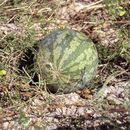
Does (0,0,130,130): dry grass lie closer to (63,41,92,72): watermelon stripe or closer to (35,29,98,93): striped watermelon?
(35,29,98,93): striped watermelon

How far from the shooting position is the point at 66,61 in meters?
2.96

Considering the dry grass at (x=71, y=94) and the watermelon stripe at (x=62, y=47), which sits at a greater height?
the watermelon stripe at (x=62, y=47)

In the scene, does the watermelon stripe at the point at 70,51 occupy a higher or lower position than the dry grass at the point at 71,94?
higher

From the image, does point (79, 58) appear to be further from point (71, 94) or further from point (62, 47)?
point (71, 94)

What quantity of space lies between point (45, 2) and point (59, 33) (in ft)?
3.35

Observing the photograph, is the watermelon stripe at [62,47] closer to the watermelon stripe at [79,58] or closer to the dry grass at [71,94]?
the watermelon stripe at [79,58]

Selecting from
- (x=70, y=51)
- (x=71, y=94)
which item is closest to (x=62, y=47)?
(x=70, y=51)

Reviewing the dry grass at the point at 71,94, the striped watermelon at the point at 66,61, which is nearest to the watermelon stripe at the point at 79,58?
the striped watermelon at the point at 66,61

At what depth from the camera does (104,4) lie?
4.02 m

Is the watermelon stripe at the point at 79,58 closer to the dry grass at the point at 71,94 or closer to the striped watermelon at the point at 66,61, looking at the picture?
the striped watermelon at the point at 66,61

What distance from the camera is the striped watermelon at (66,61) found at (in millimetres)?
2961

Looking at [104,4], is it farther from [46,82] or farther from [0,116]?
[0,116]

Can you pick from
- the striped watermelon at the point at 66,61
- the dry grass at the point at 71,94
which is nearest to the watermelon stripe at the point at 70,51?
the striped watermelon at the point at 66,61

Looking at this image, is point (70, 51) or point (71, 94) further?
point (71, 94)
